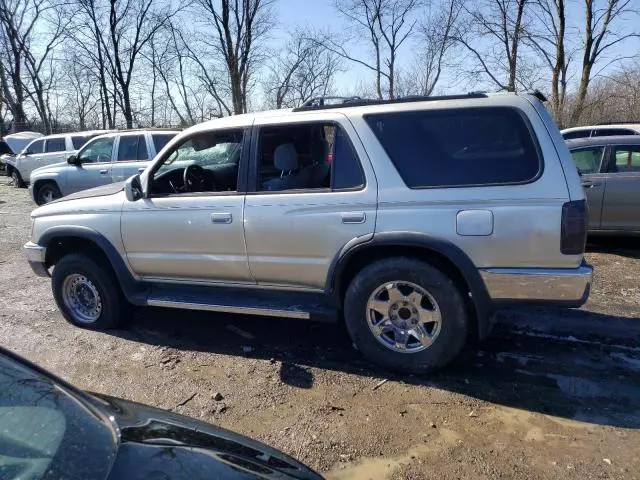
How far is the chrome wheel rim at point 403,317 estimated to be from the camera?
3748 mm

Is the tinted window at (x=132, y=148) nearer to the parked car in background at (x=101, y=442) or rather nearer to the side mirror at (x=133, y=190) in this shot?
the side mirror at (x=133, y=190)

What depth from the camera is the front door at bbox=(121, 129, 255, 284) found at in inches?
166

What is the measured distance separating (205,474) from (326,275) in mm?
2362

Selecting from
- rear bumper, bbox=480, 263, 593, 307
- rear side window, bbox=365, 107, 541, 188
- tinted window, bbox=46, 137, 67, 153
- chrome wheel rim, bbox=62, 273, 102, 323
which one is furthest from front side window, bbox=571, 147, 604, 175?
tinted window, bbox=46, 137, 67, 153

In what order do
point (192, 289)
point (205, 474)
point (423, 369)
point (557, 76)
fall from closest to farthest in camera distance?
point (205, 474)
point (423, 369)
point (192, 289)
point (557, 76)

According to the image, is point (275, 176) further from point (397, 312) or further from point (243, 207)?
point (397, 312)

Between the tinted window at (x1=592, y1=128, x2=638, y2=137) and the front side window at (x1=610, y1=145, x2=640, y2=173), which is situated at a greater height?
the tinted window at (x1=592, y1=128, x2=638, y2=137)

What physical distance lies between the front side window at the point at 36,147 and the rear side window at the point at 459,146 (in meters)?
17.5

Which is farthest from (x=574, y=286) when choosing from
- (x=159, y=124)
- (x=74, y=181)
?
(x=159, y=124)

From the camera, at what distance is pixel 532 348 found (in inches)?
169

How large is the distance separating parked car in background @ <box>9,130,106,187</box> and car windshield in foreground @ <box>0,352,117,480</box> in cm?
1642

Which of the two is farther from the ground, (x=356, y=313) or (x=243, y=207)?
(x=243, y=207)

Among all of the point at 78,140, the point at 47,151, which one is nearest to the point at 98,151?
the point at 78,140

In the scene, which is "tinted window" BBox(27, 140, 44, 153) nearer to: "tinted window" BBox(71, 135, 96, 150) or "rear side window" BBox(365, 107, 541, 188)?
"tinted window" BBox(71, 135, 96, 150)
